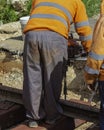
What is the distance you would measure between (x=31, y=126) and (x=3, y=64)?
3.63 m

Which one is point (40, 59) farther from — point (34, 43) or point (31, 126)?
point (31, 126)

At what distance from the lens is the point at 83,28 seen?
621 centimetres

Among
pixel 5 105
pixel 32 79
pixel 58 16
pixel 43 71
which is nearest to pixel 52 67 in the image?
pixel 43 71

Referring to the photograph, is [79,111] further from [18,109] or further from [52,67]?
[18,109]

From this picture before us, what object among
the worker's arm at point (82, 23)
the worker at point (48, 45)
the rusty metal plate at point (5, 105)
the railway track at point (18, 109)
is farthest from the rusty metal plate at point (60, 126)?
the worker's arm at point (82, 23)

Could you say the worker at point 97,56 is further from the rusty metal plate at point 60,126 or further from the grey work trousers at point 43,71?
the rusty metal plate at point 60,126

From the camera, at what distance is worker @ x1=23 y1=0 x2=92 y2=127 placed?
6.10 metres

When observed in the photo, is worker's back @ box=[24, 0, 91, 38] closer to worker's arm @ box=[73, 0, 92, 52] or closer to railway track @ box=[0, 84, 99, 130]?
worker's arm @ box=[73, 0, 92, 52]

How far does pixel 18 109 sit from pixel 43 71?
1199 millimetres

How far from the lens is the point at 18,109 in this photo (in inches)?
283

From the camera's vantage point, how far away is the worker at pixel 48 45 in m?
6.10

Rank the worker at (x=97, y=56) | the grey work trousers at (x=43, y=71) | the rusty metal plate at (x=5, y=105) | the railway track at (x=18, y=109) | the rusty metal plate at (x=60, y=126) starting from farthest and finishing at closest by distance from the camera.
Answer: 1. the rusty metal plate at (x=5, y=105)
2. the railway track at (x=18, y=109)
3. the rusty metal plate at (x=60, y=126)
4. the grey work trousers at (x=43, y=71)
5. the worker at (x=97, y=56)

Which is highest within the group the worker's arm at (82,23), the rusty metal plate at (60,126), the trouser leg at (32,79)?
the worker's arm at (82,23)

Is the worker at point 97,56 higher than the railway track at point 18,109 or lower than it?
higher
